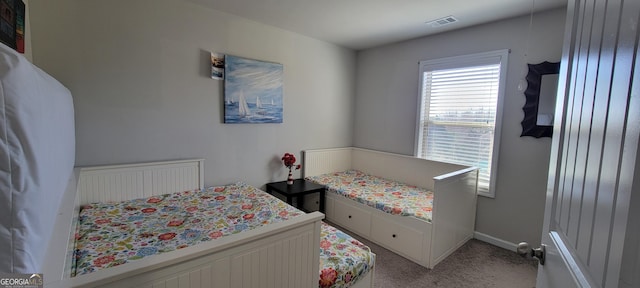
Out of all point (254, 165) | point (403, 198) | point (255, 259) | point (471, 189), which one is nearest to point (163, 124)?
point (254, 165)

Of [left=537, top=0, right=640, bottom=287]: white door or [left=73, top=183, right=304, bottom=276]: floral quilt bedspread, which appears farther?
[left=73, top=183, right=304, bottom=276]: floral quilt bedspread

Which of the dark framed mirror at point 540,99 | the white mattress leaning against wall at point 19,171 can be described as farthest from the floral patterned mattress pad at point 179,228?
the dark framed mirror at point 540,99

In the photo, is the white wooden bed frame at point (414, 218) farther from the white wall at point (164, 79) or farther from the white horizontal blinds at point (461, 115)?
the white wall at point (164, 79)

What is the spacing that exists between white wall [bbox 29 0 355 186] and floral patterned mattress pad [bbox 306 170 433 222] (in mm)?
732

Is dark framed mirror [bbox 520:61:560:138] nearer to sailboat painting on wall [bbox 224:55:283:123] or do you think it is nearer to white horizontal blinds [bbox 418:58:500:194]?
white horizontal blinds [bbox 418:58:500:194]

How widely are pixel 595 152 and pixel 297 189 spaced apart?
2820 millimetres

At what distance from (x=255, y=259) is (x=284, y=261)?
16 cm

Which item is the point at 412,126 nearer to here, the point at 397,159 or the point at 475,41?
the point at 397,159

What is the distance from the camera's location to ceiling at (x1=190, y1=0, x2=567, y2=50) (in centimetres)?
246

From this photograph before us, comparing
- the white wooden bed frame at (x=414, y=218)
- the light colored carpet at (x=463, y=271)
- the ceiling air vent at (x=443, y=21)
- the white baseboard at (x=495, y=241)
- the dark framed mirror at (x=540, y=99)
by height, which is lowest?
the light colored carpet at (x=463, y=271)

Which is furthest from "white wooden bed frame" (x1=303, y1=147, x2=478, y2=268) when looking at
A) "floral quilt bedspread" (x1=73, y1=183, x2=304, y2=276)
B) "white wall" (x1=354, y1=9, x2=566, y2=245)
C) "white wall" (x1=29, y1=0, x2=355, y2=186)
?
"floral quilt bedspread" (x1=73, y1=183, x2=304, y2=276)

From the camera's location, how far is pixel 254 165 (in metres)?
3.28

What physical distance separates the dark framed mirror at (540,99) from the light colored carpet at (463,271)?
4.08ft

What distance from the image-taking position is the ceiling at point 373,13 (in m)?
2.46
